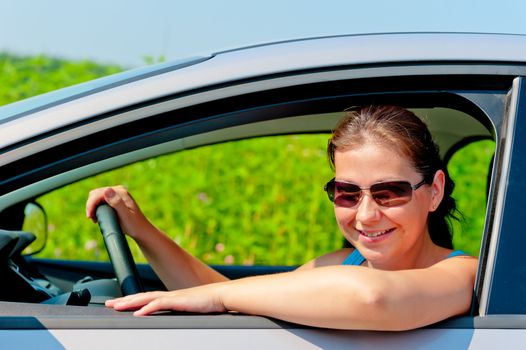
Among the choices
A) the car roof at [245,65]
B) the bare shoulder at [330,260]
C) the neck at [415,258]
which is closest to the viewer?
the car roof at [245,65]

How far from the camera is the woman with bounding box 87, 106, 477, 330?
166cm

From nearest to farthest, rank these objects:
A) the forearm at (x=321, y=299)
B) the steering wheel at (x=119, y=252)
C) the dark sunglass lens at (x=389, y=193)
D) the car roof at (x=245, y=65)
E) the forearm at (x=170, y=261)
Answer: the forearm at (x=321, y=299) < the car roof at (x=245, y=65) < the dark sunglass lens at (x=389, y=193) < the steering wheel at (x=119, y=252) < the forearm at (x=170, y=261)

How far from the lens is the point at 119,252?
2.25 meters

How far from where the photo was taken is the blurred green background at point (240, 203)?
6109mm

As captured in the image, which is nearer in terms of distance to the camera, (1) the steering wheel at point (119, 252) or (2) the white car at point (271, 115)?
(2) the white car at point (271, 115)

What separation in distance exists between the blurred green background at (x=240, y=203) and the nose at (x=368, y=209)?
13.3ft

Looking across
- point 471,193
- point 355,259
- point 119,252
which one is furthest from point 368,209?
point 471,193

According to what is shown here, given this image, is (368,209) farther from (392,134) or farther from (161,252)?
(161,252)

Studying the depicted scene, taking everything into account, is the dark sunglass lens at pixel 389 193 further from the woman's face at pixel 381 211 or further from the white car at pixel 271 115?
the white car at pixel 271 115

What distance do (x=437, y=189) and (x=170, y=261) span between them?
926mm

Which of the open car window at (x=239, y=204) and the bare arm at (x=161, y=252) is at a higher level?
the open car window at (x=239, y=204)

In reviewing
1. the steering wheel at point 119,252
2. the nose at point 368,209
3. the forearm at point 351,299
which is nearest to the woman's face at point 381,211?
the nose at point 368,209

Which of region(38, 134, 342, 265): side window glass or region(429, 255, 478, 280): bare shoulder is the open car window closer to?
region(38, 134, 342, 265): side window glass

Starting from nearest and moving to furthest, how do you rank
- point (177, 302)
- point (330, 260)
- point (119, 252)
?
point (177, 302) → point (119, 252) → point (330, 260)
